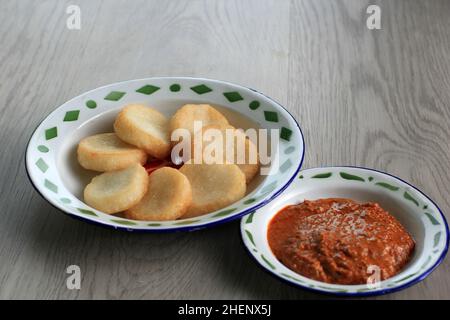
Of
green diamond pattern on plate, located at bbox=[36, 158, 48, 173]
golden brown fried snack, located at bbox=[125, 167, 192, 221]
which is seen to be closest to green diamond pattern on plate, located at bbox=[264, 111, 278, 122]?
golden brown fried snack, located at bbox=[125, 167, 192, 221]

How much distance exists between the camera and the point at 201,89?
1.74 meters

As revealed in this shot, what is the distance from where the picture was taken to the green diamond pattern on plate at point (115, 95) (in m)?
1.73

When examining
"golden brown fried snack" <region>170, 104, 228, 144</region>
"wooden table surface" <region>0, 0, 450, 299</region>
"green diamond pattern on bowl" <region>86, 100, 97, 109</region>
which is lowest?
"wooden table surface" <region>0, 0, 450, 299</region>

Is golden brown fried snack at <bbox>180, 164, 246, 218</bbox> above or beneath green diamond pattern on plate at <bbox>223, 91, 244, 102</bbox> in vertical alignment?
beneath

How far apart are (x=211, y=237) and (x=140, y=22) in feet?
4.18

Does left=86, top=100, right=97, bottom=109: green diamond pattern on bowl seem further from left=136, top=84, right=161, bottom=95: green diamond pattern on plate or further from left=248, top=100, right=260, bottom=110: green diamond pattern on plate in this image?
left=248, top=100, right=260, bottom=110: green diamond pattern on plate

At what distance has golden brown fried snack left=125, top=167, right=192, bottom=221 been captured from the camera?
1.39 metres

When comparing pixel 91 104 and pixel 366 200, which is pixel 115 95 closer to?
pixel 91 104

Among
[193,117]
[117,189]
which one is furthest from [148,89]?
[117,189]

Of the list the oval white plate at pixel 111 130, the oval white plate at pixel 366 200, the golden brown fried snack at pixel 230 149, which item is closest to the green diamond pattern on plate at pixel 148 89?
the oval white plate at pixel 111 130

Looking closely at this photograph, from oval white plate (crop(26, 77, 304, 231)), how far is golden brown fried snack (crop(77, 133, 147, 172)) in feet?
0.17

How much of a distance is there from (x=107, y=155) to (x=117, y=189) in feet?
0.40

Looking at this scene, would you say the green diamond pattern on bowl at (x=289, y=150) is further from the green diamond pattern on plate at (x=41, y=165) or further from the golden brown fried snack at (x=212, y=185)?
the green diamond pattern on plate at (x=41, y=165)
